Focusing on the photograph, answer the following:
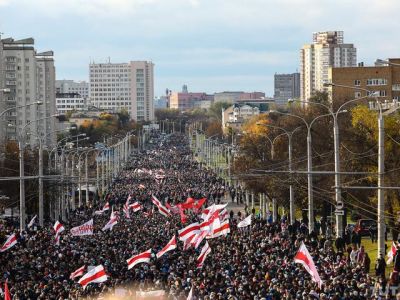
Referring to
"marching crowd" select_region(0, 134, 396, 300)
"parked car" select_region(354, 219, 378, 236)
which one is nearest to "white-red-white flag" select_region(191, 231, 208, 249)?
"marching crowd" select_region(0, 134, 396, 300)

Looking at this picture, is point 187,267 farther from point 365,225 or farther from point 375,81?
point 375,81

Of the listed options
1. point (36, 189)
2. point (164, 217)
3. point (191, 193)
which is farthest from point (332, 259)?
point (191, 193)

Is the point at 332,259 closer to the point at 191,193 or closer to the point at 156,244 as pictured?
the point at 156,244

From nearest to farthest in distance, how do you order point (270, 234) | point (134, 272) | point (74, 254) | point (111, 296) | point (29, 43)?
1. point (111, 296)
2. point (134, 272)
3. point (74, 254)
4. point (270, 234)
5. point (29, 43)

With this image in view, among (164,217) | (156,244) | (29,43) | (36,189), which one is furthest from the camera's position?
(29,43)

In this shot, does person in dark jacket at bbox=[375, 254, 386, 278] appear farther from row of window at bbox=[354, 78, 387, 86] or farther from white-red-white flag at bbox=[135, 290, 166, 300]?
row of window at bbox=[354, 78, 387, 86]

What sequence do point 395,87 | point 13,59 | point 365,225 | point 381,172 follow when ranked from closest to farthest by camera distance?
point 381,172
point 365,225
point 395,87
point 13,59

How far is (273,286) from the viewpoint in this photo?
3033cm

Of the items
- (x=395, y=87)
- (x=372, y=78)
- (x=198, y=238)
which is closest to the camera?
(x=198, y=238)

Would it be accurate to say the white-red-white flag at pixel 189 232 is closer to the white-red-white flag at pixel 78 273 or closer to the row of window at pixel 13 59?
the white-red-white flag at pixel 78 273

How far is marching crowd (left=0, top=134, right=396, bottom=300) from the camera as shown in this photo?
30.2m

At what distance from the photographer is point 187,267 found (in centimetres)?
3731

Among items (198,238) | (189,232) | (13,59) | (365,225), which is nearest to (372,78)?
(13,59)

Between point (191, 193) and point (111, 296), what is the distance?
60.6m
